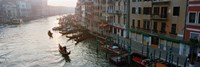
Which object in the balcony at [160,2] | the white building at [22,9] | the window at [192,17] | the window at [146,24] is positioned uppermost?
the white building at [22,9]

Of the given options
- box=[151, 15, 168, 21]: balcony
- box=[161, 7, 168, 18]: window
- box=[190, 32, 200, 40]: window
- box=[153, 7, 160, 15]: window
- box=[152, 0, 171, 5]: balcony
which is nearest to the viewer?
box=[190, 32, 200, 40]: window

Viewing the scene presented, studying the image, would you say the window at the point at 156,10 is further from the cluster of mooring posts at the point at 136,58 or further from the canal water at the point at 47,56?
the canal water at the point at 47,56

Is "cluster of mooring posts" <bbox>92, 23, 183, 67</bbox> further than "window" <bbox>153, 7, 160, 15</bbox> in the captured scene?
No

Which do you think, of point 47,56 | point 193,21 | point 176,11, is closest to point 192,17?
point 193,21

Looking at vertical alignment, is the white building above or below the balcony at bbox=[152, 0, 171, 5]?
above

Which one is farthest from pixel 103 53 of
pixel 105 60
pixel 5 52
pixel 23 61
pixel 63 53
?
pixel 5 52

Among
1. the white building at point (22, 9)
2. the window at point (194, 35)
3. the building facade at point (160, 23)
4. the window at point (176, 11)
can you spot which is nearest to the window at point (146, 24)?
the building facade at point (160, 23)

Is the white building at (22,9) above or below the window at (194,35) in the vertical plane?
above

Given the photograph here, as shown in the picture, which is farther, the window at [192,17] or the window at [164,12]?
the window at [164,12]

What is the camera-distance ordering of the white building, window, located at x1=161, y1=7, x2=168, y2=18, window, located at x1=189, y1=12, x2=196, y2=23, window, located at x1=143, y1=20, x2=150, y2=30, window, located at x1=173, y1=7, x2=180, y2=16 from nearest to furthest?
window, located at x1=189, y1=12, x2=196, y2=23 → window, located at x1=173, y1=7, x2=180, y2=16 → window, located at x1=161, y1=7, x2=168, y2=18 → window, located at x1=143, y1=20, x2=150, y2=30 → the white building

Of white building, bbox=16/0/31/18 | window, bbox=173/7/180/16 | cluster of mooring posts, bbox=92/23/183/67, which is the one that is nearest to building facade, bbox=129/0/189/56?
window, bbox=173/7/180/16

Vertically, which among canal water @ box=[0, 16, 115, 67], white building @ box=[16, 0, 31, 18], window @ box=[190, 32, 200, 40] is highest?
white building @ box=[16, 0, 31, 18]

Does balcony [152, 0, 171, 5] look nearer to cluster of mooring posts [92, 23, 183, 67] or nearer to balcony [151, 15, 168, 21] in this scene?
balcony [151, 15, 168, 21]

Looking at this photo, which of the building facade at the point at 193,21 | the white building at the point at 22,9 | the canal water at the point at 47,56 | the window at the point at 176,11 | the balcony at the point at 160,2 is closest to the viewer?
the building facade at the point at 193,21
